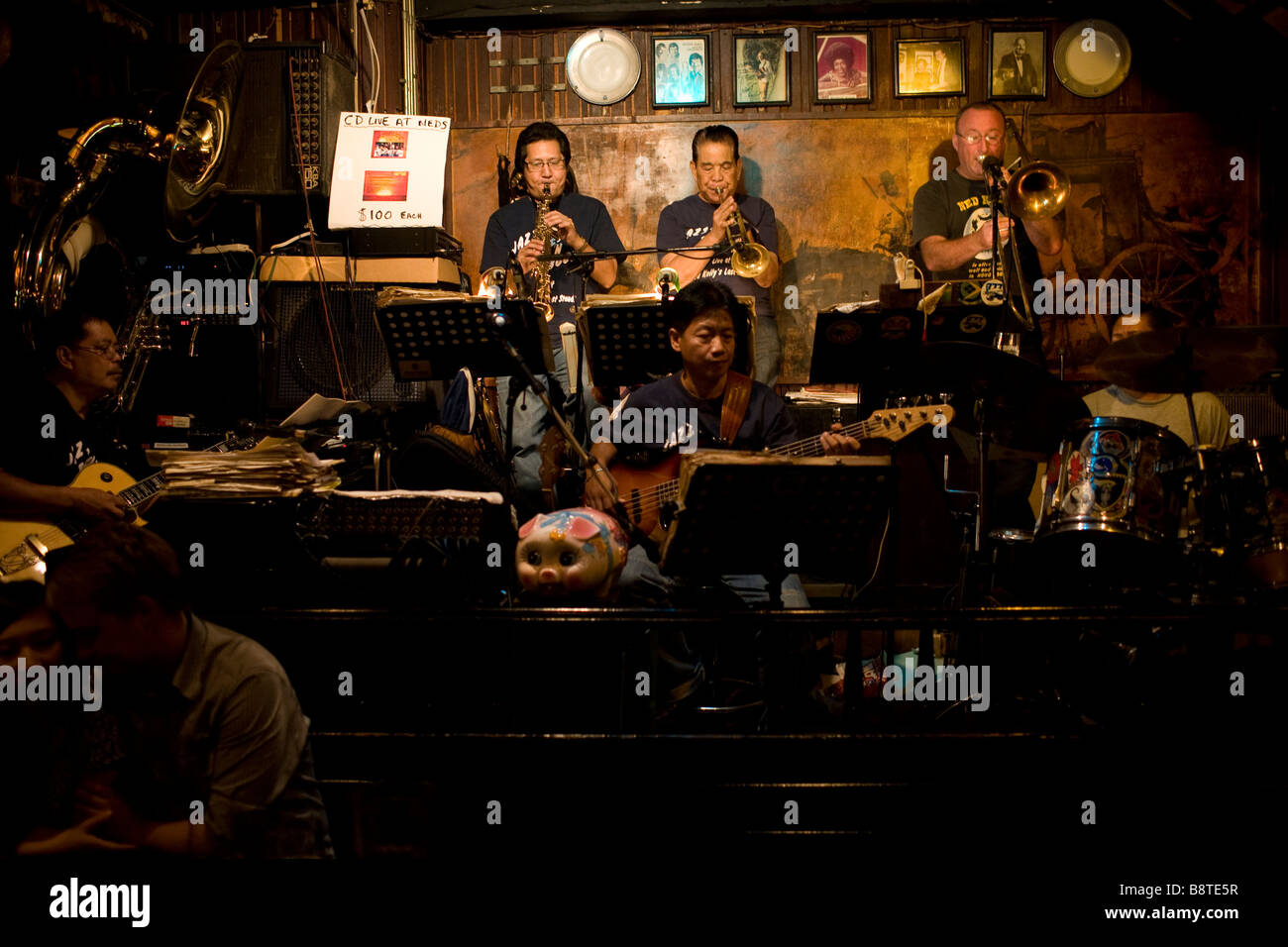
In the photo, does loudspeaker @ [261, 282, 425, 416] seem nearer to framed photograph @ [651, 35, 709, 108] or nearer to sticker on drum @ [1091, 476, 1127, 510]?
framed photograph @ [651, 35, 709, 108]

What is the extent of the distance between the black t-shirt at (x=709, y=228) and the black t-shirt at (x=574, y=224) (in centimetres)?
44

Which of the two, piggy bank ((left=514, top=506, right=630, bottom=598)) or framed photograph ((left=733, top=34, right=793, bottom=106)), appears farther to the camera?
framed photograph ((left=733, top=34, right=793, bottom=106))

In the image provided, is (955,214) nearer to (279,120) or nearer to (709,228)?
(709,228)

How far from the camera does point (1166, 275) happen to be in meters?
7.60

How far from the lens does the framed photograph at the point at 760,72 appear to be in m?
7.77

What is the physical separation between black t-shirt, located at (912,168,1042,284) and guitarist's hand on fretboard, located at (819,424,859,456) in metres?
3.08

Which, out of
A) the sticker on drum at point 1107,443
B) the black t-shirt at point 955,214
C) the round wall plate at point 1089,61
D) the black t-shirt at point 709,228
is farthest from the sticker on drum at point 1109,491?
the round wall plate at point 1089,61

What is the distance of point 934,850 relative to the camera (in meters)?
2.65

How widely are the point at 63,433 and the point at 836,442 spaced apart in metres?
3.76

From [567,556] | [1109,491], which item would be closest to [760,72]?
[1109,491]

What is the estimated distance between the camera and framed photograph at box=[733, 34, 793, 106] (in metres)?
7.77

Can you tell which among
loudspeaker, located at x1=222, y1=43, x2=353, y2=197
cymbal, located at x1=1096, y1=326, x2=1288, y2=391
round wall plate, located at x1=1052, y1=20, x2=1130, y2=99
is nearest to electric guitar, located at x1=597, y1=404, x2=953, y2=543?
cymbal, located at x1=1096, y1=326, x2=1288, y2=391
